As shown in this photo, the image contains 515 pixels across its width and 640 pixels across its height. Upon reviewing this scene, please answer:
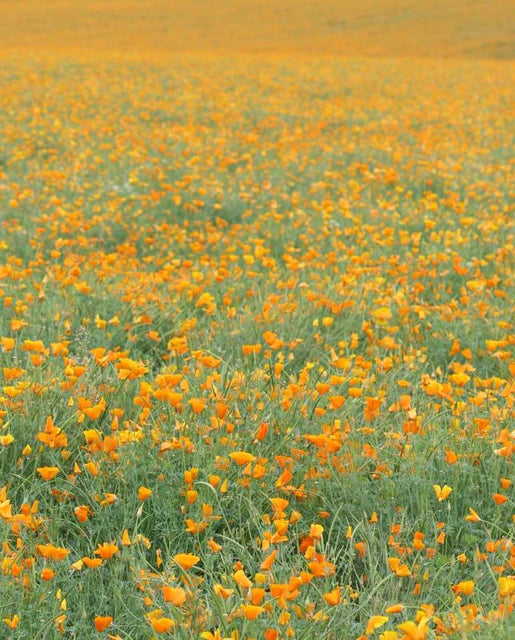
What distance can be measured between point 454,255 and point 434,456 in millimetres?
2592

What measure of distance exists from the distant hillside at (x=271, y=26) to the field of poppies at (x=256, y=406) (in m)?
23.8

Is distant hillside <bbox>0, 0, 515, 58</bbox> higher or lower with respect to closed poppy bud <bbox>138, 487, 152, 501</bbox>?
higher

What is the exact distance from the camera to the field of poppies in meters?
1.99

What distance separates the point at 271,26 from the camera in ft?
113

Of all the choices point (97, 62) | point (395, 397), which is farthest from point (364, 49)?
point (395, 397)

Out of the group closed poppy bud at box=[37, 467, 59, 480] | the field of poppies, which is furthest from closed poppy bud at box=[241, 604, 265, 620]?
closed poppy bud at box=[37, 467, 59, 480]

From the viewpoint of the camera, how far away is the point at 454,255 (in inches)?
194

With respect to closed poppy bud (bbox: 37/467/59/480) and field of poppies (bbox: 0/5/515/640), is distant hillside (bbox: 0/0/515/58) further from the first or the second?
closed poppy bud (bbox: 37/467/59/480)

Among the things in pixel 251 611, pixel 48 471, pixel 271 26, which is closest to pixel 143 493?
pixel 48 471

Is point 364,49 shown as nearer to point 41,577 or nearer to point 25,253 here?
point 25,253

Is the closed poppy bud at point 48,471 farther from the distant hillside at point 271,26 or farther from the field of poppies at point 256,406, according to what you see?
the distant hillside at point 271,26

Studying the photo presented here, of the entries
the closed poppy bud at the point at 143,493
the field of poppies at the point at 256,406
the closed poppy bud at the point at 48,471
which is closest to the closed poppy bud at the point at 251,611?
the field of poppies at the point at 256,406

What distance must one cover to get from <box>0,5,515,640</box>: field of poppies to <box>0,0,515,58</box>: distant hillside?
78.1 feet

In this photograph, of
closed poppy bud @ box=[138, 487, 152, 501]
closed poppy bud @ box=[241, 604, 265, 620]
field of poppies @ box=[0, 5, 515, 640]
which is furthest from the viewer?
closed poppy bud @ box=[138, 487, 152, 501]
